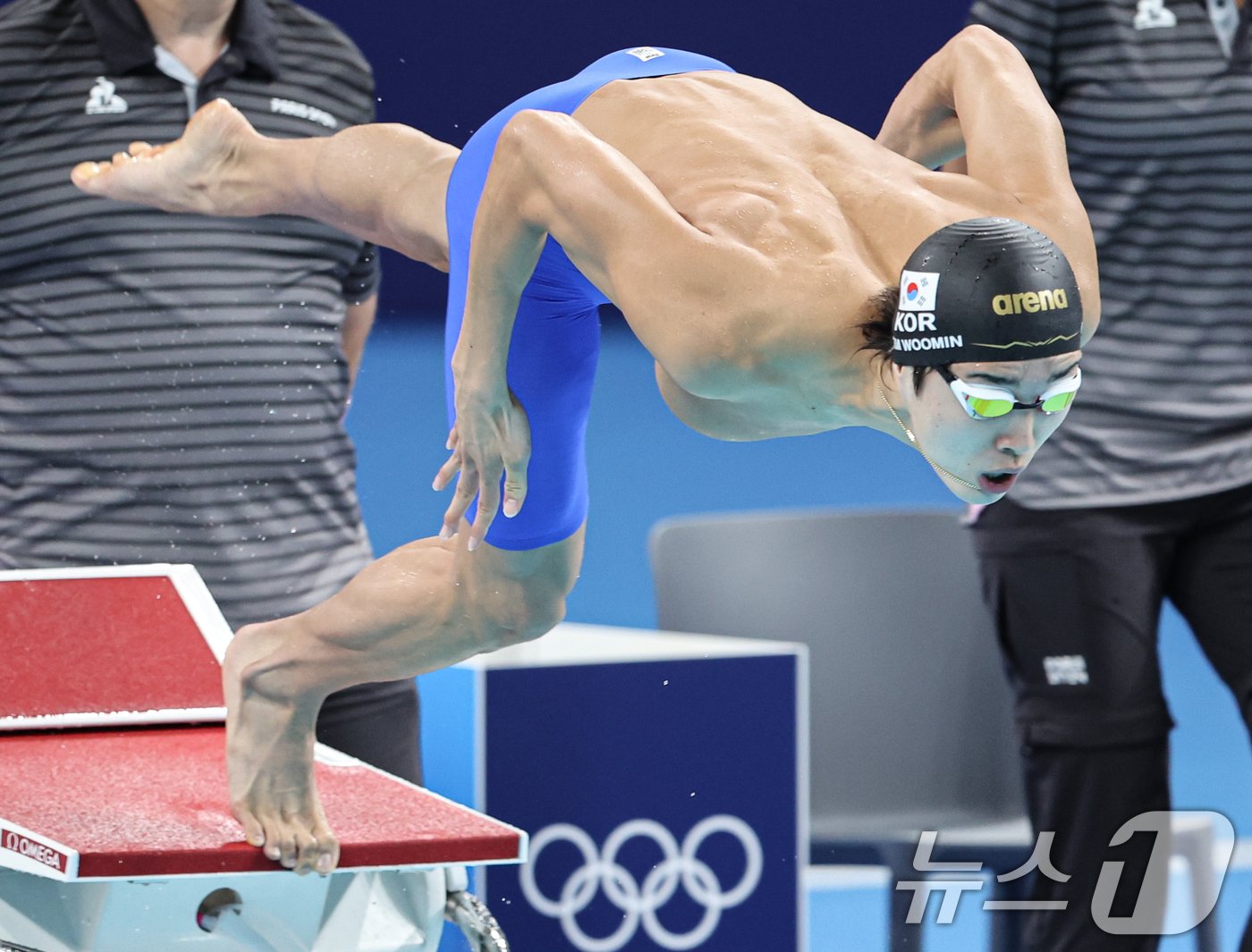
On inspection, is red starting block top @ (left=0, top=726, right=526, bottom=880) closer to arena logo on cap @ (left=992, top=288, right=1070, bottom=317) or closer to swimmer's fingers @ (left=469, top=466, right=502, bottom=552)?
swimmer's fingers @ (left=469, top=466, right=502, bottom=552)

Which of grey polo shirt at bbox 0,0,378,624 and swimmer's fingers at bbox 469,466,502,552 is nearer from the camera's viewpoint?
swimmer's fingers at bbox 469,466,502,552

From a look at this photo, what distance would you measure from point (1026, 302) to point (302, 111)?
1.86 m

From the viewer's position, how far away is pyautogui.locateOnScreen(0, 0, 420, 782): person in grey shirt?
3545 mm

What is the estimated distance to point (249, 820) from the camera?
264 centimetres

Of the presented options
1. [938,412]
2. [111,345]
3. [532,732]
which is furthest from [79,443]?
[938,412]

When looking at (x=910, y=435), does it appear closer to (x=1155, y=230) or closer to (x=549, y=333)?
(x=549, y=333)

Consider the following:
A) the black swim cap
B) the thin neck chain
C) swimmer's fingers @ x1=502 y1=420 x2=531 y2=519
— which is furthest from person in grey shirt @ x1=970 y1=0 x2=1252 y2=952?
the black swim cap

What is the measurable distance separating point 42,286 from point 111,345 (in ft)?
0.51

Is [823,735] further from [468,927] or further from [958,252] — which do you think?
[958,252]

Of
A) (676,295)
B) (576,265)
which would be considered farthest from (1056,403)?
(576,265)

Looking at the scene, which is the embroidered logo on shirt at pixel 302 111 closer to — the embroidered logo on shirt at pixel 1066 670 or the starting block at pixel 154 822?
the starting block at pixel 154 822

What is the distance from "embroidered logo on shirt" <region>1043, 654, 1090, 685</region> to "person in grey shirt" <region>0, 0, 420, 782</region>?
110cm

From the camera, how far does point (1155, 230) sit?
3609 mm

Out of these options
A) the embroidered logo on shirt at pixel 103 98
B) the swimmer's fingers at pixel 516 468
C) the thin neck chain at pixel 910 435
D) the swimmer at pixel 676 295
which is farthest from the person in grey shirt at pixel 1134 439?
the embroidered logo on shirt at pixel 103 98
